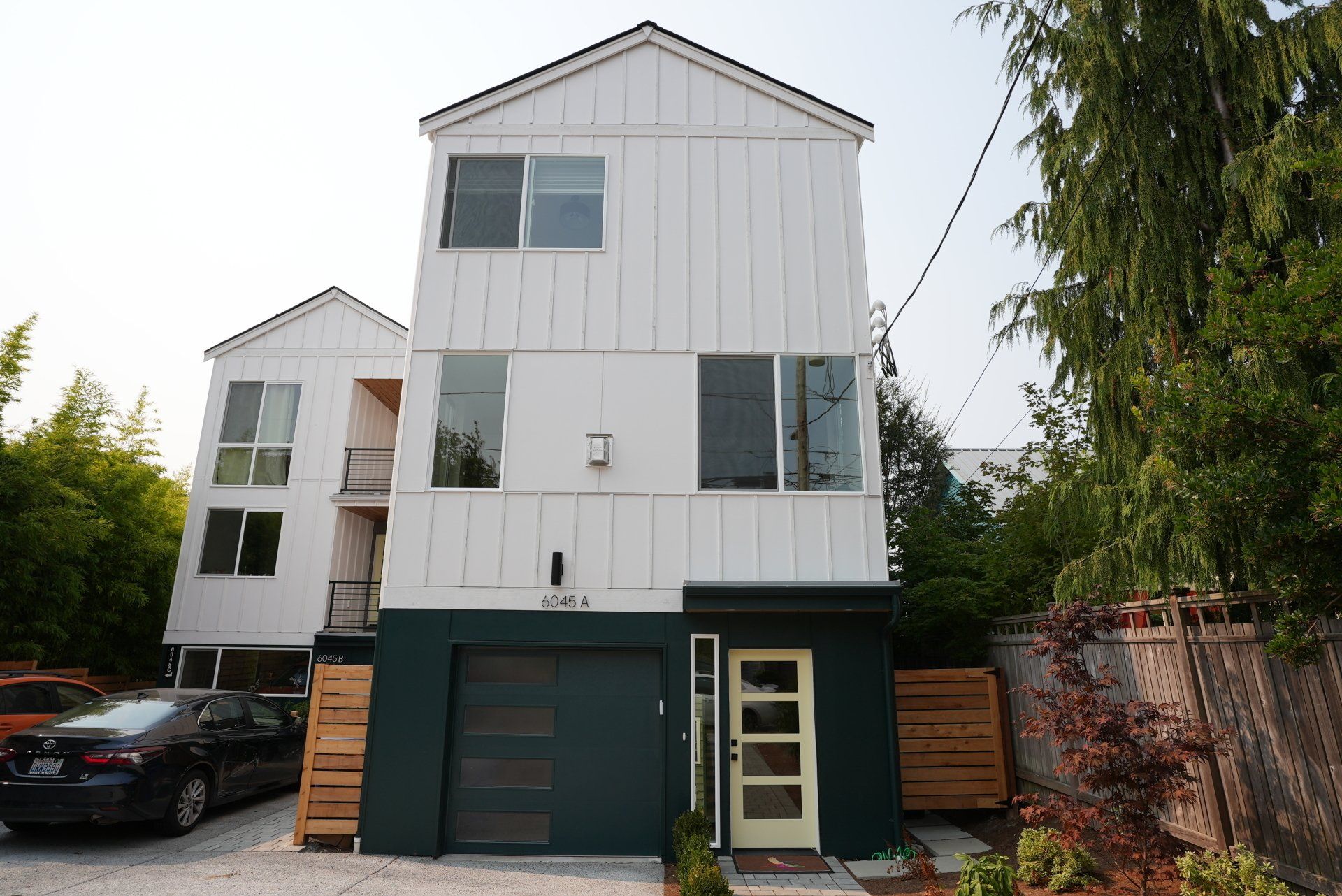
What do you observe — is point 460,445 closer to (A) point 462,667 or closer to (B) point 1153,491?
(A) point 462,667

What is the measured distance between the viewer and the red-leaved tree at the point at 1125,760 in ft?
17.7

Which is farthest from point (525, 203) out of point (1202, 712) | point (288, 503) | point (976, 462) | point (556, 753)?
point (976, 462)

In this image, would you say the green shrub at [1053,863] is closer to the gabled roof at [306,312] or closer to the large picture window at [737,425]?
the large picture window at [737,425]

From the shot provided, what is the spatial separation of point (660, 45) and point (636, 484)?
5.92 metres

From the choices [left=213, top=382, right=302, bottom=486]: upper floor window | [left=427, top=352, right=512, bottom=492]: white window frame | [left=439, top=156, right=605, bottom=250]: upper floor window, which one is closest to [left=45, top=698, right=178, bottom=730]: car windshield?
[left=427, top=352, right=512, bottom=492]: white window frame

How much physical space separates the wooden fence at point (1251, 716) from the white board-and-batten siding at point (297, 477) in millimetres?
13709

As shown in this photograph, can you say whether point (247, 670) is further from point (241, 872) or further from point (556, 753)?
point (556, 753)

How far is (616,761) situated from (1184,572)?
19.6ft

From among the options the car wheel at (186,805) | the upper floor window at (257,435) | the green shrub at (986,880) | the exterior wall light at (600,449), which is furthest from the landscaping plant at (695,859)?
the upper floor window at (257,435)

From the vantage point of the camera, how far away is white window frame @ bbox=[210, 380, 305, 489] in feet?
50.2

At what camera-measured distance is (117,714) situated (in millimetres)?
8016

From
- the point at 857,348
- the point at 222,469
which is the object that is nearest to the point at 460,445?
the point at 857,348

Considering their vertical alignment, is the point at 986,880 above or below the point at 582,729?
below

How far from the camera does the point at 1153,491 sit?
297 inches
